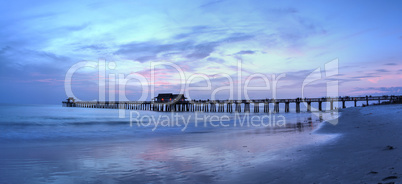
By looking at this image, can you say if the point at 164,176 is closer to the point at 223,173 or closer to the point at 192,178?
the point at 192,178

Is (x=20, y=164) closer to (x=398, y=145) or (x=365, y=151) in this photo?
(x=365, y=151)

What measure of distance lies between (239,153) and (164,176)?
11.1 feet

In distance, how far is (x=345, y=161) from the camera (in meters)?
5.44

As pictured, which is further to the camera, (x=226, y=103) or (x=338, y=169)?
(x=226, y=103)

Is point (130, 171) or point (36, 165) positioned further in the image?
point (36, 165)

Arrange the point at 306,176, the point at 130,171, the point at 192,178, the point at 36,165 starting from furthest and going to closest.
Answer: the point at 36,165 < the point at 130,171 < the point at 192,178 < the point at 306,176

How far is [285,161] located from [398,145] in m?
2.81

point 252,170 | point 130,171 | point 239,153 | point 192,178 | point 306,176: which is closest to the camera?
point 306,176

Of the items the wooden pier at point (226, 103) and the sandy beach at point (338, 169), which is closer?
the sandy beach at point (338, 169)

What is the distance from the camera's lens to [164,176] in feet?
17.7

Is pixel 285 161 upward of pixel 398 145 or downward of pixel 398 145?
downward

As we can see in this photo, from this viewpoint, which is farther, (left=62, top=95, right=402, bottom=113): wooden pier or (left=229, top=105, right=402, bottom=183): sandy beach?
(left=62, top=95, right=402, bottom=113): wooden pier

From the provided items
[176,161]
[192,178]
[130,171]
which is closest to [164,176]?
[192,178]

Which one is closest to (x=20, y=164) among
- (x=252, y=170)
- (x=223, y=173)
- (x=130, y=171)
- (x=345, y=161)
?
(x=130, y=171)
